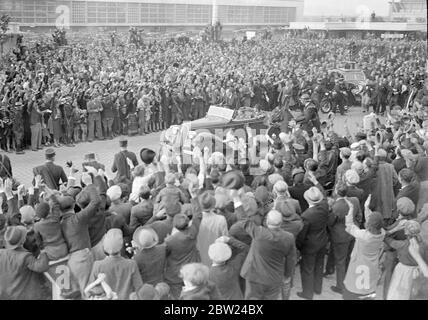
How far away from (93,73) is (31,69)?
170cm

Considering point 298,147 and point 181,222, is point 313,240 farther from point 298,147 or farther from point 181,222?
point 298,147

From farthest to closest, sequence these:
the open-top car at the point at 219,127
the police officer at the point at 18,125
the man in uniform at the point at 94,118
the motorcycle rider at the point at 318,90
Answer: the motorcycle rider at the point at 318,90 < the man in uniform at the point at 94,118 < the police officer at the point at 18,125 < the open-top car at the point at 219,127

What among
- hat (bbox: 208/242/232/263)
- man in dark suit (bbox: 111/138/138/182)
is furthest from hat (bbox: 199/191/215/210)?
man in dark suit (bbox: 111/138/138/182)

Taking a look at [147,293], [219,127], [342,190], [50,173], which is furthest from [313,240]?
[219,127]

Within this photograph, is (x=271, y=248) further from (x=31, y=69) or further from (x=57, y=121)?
(x=31, y=69)

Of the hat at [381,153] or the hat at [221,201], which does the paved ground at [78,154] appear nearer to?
the hat at [381,153]

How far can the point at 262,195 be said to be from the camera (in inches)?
227

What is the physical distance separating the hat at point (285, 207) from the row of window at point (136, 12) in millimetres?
10257

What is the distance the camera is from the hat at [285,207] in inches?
209

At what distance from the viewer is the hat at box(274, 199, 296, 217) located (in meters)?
5.32

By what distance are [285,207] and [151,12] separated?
11.3 metres

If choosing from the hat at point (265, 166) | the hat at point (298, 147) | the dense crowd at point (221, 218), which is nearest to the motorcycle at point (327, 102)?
the dense crowd at point (221, 218)

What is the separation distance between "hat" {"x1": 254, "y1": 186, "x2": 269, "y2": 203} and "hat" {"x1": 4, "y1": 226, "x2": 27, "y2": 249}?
2340 millimetres

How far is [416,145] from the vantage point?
8.08m
